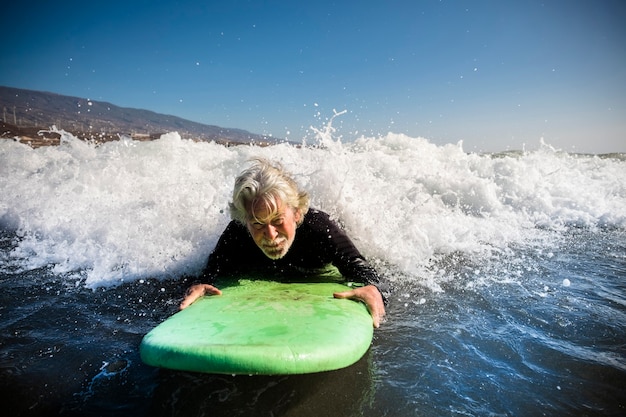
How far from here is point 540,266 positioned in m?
4.12

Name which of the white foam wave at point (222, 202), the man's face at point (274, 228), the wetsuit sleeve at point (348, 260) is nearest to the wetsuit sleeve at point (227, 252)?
the man's face at point (274, 228)

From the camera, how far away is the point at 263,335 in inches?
69.2

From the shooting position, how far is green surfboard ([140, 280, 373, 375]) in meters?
1.54

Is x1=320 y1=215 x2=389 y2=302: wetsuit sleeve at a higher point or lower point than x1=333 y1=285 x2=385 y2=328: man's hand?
higher

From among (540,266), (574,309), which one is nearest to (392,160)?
(540,266)

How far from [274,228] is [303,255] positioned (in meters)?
0.51

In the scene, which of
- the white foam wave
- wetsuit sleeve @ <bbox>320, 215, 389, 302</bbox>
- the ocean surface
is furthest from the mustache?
the white foam wave

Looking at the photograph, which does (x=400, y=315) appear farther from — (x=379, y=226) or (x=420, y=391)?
(x=379, y=226)

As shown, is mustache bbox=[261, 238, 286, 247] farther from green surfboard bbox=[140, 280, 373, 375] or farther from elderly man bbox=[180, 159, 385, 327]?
green surfboard bbox=[140, 280, 373, 375]

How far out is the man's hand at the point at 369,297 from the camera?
241 centimetres

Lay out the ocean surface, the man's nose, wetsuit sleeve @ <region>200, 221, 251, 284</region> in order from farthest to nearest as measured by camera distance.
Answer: wetsuit sleeve @ <region>200, 221, 251, 284</region> → the man's nose → the ocean surface

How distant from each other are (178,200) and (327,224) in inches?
123

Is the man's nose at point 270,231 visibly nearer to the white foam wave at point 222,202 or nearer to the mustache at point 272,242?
the mustache at point 272,242

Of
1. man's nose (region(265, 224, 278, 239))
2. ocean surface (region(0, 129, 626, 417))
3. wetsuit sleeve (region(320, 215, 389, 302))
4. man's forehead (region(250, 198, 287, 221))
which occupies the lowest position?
ocean surface (region(0, 129, 626, 417))
